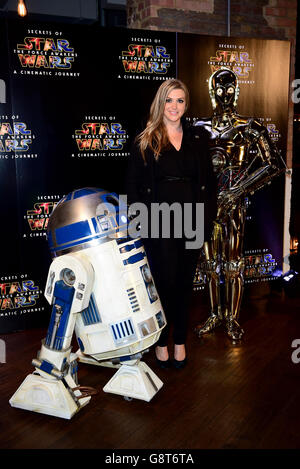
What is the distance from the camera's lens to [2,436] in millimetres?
2068

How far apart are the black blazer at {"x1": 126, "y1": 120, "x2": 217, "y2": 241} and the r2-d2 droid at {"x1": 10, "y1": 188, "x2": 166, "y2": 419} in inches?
8.8

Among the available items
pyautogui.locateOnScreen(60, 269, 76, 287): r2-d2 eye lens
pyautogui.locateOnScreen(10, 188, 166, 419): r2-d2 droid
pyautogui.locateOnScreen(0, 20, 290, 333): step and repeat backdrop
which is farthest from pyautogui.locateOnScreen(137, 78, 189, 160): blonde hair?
pyautogui.locateOnScreen(0, 20, 290, 333): step and repeat backdrop

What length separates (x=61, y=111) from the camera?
10.7ft

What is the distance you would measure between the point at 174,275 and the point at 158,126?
82 centimetres

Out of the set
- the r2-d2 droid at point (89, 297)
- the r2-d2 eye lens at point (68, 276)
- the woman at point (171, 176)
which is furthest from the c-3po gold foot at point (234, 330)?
the r2-d2 eye lens at point (68, 276)

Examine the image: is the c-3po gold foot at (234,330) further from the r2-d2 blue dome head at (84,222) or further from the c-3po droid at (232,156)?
the r2-d2 blue dome head at (84,222)

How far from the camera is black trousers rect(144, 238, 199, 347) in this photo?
98.7 inches

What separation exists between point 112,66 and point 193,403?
2404 millimetres

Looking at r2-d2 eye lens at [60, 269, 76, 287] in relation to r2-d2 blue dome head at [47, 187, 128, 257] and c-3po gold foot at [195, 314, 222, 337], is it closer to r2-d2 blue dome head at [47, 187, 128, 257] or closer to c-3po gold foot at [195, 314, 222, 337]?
r2-d2 blue dome head at [47, 187, 128, 257]

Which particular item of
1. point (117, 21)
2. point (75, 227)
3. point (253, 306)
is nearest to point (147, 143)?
point (75, 227)

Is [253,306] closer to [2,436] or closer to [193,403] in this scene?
[193,403]

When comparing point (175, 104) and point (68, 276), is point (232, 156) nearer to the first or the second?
point (175, 104)

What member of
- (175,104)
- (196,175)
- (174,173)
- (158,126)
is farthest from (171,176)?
(175,104)

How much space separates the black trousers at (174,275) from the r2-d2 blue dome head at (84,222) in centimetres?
35
